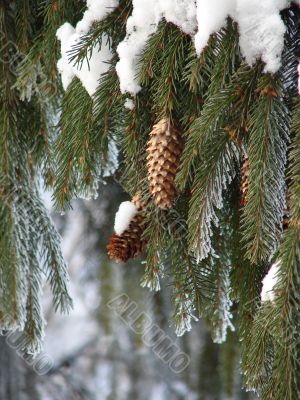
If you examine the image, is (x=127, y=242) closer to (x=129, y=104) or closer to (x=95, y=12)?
(x=129, y=104)

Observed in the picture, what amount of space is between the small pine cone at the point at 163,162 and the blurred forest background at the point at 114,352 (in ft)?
3.16

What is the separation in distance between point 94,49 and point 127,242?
1.24 ft

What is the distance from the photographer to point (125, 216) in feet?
3.92

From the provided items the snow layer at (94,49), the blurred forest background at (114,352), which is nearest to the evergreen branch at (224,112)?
the snow layer at (94,49)

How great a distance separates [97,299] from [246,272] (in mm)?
1359

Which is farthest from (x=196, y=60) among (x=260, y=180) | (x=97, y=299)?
(x=97, y=299)

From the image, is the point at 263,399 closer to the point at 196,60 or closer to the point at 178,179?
the point at 178,179

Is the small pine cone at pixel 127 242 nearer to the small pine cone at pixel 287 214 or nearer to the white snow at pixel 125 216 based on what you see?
the white snow at pixel 125 216

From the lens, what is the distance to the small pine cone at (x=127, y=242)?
119cm

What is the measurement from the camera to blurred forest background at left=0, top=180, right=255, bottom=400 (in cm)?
223

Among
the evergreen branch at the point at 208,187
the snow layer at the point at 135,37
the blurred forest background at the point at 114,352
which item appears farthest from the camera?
the blurred forest background at the point at 114,352

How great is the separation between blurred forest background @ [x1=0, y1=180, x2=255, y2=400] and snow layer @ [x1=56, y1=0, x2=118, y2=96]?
83cm

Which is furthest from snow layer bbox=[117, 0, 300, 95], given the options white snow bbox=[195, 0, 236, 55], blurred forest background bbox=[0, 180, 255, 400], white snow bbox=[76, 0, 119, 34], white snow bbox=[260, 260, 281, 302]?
blurred forest background bbox=[0, 180, 255, 400]

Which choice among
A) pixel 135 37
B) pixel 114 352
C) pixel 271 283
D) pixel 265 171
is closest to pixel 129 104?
pixel 135 37
